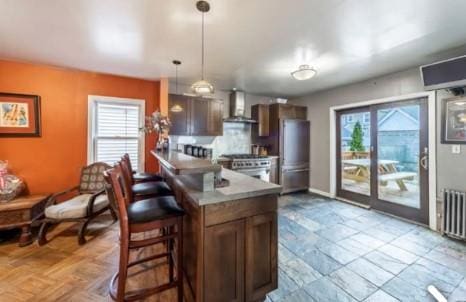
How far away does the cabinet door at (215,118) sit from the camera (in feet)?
15.0

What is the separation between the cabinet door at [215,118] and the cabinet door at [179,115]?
1.70 feet

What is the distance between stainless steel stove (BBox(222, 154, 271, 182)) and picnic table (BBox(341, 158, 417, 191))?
1.75m

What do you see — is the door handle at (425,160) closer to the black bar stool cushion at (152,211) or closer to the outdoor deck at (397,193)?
the outdoor deck at (397,193)

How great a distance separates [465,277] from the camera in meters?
2.05

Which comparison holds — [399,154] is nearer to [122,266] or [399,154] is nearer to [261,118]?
[261,118]

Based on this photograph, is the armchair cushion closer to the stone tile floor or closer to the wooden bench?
the stone tile floor

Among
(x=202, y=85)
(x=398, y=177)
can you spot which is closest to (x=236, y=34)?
(x=202, y=85)

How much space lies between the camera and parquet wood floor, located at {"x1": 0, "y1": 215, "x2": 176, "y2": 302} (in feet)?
6.00

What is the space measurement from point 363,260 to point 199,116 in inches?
143

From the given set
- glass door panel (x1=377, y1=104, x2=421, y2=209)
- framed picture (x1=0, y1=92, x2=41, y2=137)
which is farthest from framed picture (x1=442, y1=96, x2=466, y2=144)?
framed picture (x1=0, y1=92, x2=41, y2=137)

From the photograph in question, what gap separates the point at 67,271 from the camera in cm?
215

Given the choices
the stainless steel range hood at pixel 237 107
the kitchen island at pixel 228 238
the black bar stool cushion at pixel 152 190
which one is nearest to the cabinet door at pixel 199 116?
the stainless steel range hood at pixel 237 107

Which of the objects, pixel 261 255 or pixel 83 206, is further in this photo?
pixel 83 206

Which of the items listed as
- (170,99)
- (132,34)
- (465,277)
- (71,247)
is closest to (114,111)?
(170,99)
